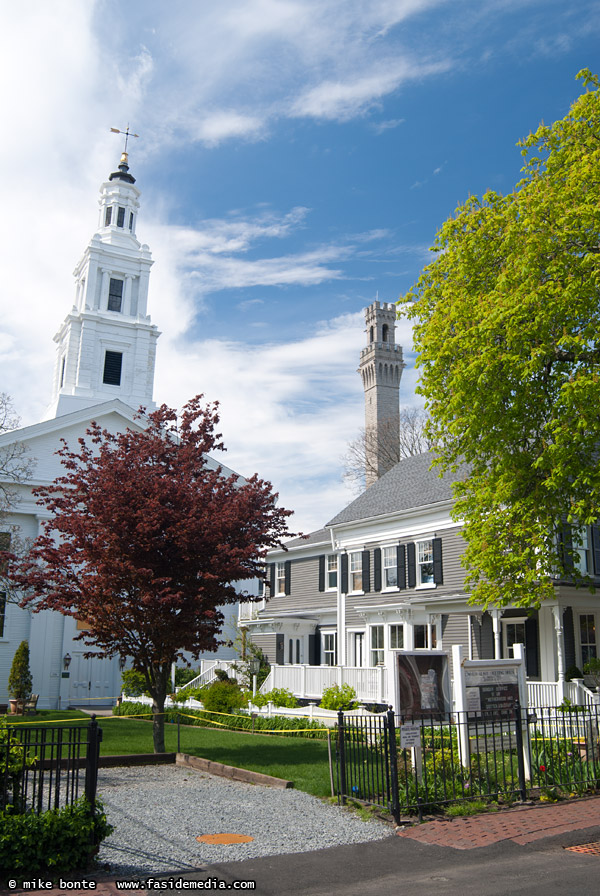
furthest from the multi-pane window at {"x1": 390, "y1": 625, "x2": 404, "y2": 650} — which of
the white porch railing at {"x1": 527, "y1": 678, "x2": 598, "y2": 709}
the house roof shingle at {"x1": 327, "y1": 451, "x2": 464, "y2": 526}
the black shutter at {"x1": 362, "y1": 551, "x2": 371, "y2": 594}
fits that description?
the white porch railing at {"x1": 527, "y1": 678, "x2": 598, "y2": 709}

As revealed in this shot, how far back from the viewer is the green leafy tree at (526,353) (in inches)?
A: 579

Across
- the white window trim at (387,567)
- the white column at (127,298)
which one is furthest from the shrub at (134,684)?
the white column at (127,298)

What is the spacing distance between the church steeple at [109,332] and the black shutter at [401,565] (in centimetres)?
2059

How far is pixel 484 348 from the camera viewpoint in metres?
15.2

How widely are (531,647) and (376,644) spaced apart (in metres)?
7.40

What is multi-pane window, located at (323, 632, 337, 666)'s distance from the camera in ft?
104

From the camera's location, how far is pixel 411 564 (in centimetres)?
2709

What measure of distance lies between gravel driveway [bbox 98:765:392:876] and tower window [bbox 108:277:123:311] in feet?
116

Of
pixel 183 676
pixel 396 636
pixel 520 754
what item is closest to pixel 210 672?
pixel 183 676

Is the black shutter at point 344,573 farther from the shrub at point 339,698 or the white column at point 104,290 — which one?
the white column at point 104,290

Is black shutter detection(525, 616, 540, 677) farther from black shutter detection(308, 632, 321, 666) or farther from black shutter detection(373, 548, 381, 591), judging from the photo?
black shutter detection(308, 632, 321, 666)

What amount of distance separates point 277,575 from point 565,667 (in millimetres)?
16737

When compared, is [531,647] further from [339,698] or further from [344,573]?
[344,573]

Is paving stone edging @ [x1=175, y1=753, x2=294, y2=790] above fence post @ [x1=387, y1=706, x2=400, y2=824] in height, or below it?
below
